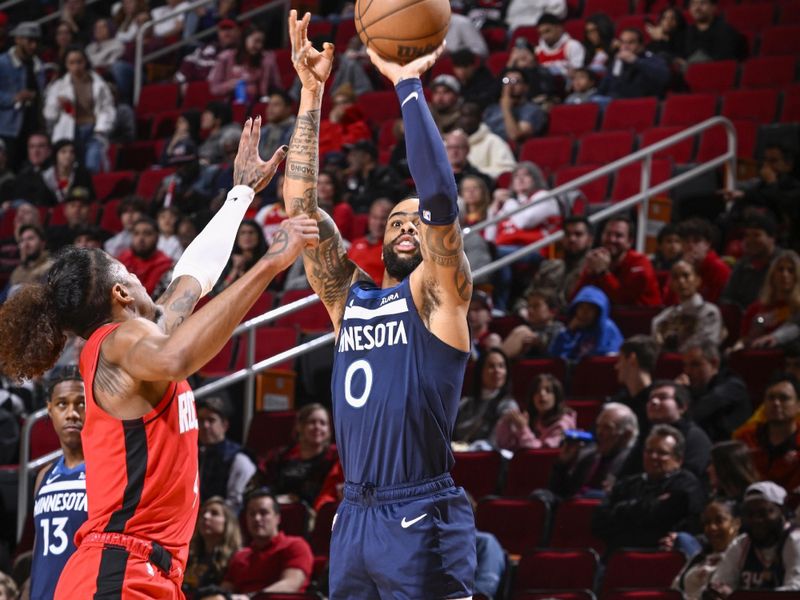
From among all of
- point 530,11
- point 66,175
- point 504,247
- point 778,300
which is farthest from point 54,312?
point 530,11

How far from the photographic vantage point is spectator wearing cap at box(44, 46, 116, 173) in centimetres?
1455

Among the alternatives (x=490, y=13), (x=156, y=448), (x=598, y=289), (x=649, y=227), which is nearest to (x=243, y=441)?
(x=598, y=289)

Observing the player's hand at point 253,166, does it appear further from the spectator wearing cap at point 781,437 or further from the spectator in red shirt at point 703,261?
the spectator in red shirt at point 703,261

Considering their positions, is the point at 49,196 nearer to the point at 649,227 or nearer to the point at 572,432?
the point at 649,227

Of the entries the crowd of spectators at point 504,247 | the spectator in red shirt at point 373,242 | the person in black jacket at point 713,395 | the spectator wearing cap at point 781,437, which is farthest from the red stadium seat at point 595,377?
the spectator in red shirt at point 373,242

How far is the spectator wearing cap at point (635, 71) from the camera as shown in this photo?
12.1m

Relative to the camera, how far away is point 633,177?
11523 millimetres

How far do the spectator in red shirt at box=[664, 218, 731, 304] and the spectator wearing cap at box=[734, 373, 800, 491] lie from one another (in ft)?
6.74

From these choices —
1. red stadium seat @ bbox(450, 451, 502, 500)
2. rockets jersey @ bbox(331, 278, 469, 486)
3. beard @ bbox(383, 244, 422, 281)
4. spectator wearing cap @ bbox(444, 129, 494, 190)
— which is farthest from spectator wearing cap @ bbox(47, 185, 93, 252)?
rockets jersey @ bbox(331, 278, 469, 486)

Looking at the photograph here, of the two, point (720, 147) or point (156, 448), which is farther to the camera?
point (720, 147)

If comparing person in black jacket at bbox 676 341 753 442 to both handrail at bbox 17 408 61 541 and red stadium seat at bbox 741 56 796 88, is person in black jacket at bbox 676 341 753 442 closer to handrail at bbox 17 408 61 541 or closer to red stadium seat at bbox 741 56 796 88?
handrail at bbox 17 408 61 541

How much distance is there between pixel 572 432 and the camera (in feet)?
26.4

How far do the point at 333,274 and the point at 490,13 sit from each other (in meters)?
10.1

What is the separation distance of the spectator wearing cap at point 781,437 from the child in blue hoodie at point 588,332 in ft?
5.68
